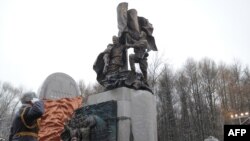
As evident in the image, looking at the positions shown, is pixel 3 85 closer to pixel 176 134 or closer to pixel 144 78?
pixel 176 134

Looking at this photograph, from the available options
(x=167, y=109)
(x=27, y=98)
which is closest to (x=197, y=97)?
(x=167, y=109)

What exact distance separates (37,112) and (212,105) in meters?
31.0

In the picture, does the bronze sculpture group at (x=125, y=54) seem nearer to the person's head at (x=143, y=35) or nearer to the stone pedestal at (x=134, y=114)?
the person's head at (x=143, y=35)

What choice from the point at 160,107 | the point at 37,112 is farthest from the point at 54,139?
the point at 160,107

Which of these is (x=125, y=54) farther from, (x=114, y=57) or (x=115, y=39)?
(x=115, y=39)

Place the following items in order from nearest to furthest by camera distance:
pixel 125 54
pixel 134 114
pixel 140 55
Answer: pixel 134 114 < pixel 140 55 < pixel 125 54

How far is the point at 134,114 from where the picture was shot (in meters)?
7.34

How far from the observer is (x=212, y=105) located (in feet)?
110

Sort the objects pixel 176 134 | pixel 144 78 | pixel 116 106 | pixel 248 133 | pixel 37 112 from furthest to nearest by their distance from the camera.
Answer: pixel 176 134, pixel 144 78, pixel 116 106, pixel 248 133, pixel 37 112

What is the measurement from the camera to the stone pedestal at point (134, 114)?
23.3 feet

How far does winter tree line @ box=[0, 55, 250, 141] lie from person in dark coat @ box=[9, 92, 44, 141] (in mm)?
23441

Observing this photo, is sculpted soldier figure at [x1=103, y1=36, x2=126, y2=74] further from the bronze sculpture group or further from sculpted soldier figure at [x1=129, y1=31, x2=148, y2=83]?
sculpted soldier figure at [x1=129, y1=31, x2=148, y2=83]

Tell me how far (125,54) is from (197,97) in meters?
26.8

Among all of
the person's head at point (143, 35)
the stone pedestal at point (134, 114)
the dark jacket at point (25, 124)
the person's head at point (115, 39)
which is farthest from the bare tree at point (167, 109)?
the dark jacket at point (25, 124)
